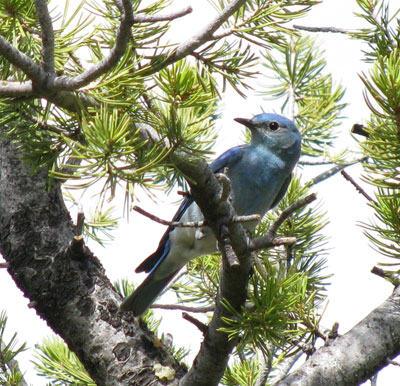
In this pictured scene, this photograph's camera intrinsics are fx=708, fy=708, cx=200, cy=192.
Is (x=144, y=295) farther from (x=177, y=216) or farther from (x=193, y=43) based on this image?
(x=193, y=43)

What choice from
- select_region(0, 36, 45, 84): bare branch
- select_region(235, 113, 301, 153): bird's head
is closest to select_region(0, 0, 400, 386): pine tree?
select_region(0, 36, 45, 84): bare branch

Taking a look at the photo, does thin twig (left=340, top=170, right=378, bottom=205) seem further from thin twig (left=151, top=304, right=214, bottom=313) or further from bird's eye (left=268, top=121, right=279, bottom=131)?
bird's eye (left=268, top=121, right=279, bottom=131)

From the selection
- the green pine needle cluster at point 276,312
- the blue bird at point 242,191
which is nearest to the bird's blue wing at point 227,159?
the blue bird at point 242,191

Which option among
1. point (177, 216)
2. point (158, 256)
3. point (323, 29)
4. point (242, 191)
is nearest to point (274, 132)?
point (242, 191)

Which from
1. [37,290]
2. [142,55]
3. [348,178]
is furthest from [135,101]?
[37,290]

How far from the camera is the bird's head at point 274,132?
5168 millimetres

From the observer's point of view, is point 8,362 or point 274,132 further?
point 274,132

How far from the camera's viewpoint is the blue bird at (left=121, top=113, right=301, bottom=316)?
15.7 feet

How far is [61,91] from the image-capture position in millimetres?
2482

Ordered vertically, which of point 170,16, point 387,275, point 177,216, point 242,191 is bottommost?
point 387,275

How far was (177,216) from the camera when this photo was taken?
5.12 meters

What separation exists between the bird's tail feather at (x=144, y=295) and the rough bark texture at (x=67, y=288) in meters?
0.05

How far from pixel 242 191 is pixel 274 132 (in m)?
0.67

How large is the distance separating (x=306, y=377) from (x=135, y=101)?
1386mm
